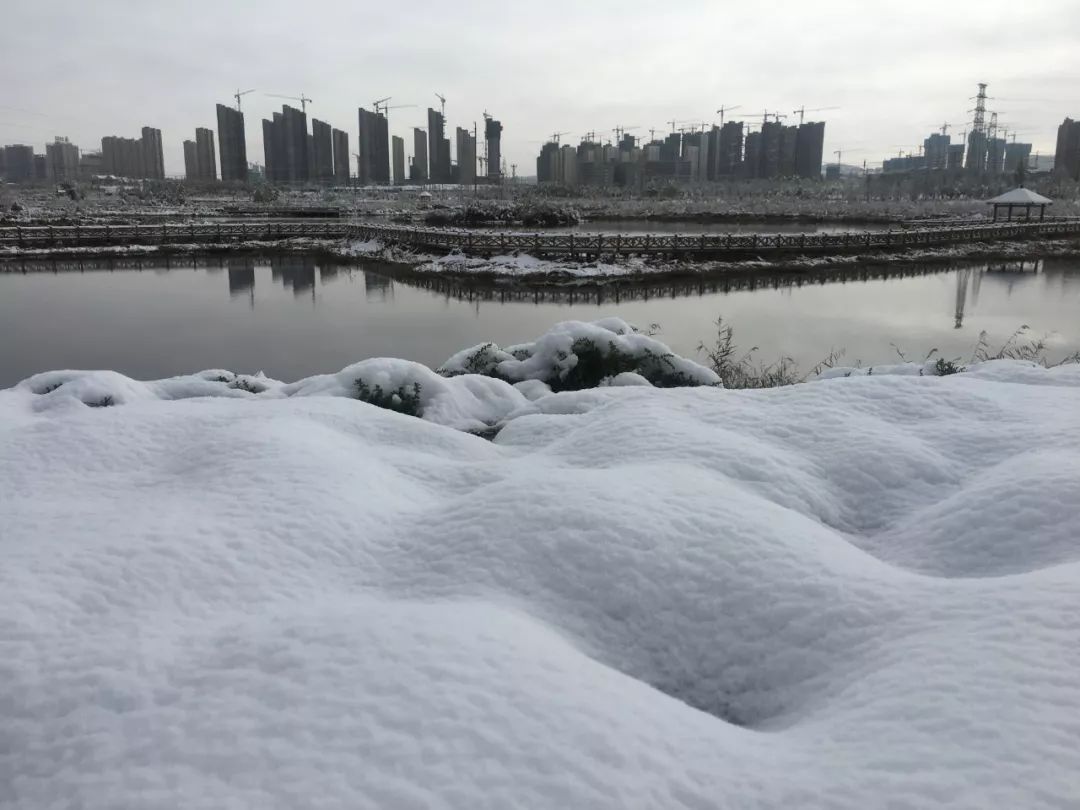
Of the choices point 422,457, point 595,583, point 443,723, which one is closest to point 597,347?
point 422,457

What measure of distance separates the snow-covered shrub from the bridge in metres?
23.8

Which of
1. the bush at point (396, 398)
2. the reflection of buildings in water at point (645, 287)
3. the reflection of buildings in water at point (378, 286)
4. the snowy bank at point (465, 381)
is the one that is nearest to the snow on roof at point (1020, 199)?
the reflection of buildings in water at point (645, 287)

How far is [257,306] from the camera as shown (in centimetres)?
2233

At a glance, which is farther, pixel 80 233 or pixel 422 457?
pixel 80 233

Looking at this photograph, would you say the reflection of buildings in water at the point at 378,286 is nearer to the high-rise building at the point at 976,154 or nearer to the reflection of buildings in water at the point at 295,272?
the reflection of buildings in water at the point at 295,272

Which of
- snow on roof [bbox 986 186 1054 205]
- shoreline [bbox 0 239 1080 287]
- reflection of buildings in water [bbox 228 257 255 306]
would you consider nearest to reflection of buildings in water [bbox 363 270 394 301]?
shoreline [bbox 0 239 1080 287]

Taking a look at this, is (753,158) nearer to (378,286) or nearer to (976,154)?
(976,154)

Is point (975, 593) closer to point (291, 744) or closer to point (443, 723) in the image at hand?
point (443, 723)

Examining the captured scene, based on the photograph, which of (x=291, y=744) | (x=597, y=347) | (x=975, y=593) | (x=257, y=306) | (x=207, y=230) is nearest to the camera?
(x=291, y=744)

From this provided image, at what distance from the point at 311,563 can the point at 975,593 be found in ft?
10.4

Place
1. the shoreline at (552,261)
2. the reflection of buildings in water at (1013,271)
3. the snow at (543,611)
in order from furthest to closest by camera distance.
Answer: the shoreline at (552,261) → the reflection of buildings in water at (1013,271) → the snow at (543,611)

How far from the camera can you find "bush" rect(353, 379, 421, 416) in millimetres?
8055

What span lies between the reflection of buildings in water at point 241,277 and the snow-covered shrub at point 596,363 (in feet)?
51.1

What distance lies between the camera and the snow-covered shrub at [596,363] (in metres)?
10.1
